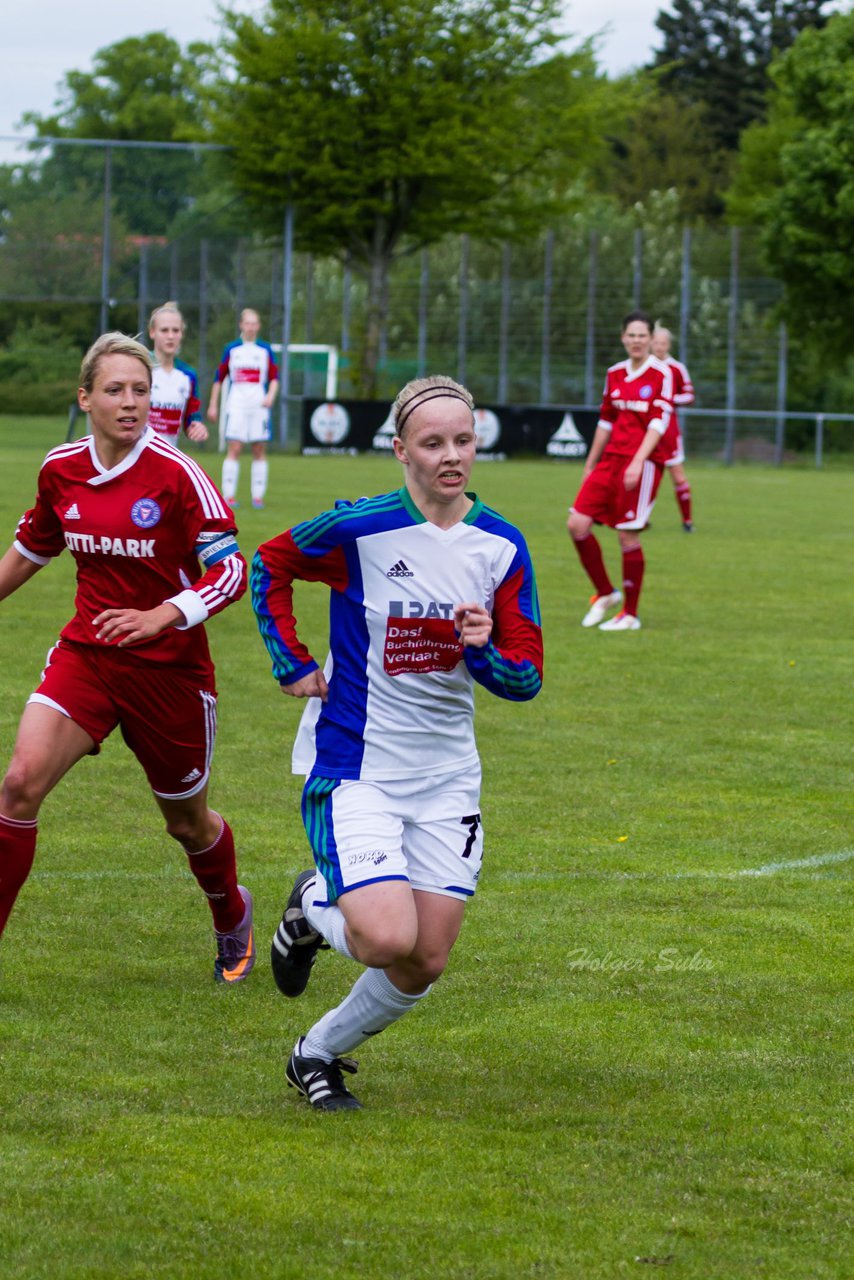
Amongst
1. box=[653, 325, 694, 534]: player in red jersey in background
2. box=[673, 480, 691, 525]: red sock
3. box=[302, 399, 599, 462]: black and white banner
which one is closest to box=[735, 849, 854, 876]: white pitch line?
box=[653, 325, 694, 534]: player in red jersey in background

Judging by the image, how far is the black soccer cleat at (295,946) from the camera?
4891mm

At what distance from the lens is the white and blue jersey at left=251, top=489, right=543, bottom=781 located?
4.50 meters

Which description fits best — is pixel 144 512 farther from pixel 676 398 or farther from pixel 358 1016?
pixel 676 398

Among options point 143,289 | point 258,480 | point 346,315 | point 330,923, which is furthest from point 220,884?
point 346,315

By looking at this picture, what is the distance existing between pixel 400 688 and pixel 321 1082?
0.95 m

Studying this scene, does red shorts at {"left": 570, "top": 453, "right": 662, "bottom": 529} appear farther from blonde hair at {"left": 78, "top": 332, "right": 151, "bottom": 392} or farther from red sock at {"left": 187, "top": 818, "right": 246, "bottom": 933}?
blonde hair at {"left": 78, "top": 332, "right": 151, "bottom": 392}

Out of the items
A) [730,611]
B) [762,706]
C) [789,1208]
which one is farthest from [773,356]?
[789,1208]

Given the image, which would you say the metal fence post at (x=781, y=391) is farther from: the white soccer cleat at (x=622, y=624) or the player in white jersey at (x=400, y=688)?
the player in white jersey at (x=400, y=688)

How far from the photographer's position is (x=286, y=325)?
129ft

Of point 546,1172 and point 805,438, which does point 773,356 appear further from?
point 546,1172

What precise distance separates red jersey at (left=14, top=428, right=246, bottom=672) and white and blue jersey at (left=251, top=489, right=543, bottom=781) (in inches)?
25.4

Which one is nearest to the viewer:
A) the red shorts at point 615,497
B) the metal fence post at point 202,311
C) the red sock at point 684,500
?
the red shorts at point 615,497

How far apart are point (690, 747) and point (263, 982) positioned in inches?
161

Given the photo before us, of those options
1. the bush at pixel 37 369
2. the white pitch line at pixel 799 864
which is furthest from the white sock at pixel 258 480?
the white pitch line at pixel 799 864
